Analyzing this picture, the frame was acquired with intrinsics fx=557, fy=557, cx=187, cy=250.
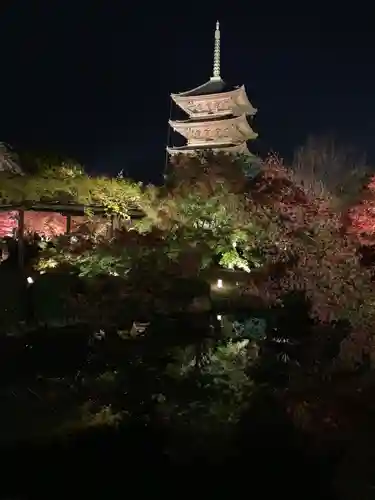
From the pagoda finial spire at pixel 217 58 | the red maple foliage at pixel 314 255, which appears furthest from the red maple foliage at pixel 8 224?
the pagoda finial spire at pixel 217 58

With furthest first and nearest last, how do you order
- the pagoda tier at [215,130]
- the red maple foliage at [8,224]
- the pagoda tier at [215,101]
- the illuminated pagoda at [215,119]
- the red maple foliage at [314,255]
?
the pagoda tier at [215,130]
the illuminated pagoda at [215,119]
the pagoda tier at [215,101]
the red maple foliage at [8,224]
the red maple foliage at [314,255]

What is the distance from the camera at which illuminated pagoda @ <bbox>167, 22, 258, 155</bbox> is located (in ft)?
76.5

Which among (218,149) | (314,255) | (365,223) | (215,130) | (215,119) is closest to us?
(314,255)

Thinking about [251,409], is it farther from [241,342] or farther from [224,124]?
[224,124]

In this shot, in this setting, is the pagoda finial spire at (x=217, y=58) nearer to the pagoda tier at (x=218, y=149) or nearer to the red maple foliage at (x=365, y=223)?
the pagoda tier at (x=218, y=149)

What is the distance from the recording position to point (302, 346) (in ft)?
32.9

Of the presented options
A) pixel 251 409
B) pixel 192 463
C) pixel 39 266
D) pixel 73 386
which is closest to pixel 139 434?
pixel 192 463

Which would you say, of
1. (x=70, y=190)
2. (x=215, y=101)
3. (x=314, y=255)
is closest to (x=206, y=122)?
(x=215, y=101)

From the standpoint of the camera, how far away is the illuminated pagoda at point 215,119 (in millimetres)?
23312

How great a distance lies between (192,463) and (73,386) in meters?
2.79

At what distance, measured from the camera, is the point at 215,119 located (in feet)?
77.4

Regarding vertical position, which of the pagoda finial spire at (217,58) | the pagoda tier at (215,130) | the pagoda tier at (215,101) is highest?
the pagoda finial spire at (217,58)

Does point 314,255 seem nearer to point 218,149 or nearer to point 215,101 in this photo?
point 218,149

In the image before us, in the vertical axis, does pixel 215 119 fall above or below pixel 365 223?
above
